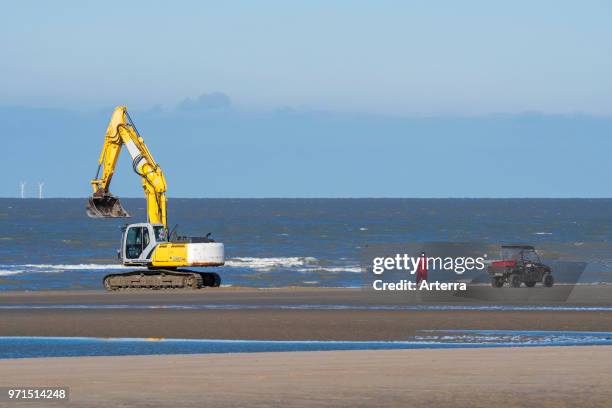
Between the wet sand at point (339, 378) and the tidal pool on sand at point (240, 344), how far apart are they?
248 centimetres

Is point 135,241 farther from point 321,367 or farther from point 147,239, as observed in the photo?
point 321,367

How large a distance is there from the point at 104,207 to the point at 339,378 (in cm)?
3159

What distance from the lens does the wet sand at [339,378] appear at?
778 inches

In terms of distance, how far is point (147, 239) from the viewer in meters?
54.1

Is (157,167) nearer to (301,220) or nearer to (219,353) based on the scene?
(219,353)

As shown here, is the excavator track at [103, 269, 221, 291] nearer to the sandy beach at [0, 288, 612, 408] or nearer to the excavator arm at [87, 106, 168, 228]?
the excavator arm at [87, 106, 168, 228]

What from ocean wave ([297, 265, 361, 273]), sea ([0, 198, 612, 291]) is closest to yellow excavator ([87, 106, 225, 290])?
sea ([0, 198, 612, 291])

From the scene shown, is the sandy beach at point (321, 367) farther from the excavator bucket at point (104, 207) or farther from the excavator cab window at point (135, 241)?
the excavator cab window at point (135, 241)

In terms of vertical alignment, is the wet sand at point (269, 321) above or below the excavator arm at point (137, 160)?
below

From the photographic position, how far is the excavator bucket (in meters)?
52.4

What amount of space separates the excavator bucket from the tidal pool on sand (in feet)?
63.3

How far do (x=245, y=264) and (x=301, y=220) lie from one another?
101m

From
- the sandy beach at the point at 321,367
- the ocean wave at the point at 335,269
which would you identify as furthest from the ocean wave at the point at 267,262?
the sandy beach at the point at 321,367

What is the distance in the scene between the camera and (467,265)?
64.7 m
